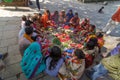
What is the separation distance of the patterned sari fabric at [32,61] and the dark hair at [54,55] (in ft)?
0.97

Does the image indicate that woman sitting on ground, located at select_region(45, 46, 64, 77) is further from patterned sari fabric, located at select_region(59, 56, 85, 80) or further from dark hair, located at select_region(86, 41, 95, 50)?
dark hair, located at select_region(86, 41, 95, 50)

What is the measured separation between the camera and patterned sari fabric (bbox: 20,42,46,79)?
466 centimetres

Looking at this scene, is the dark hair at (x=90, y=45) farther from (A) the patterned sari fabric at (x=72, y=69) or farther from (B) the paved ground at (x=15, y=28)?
(B) the paved ground at (x=15, y=28)

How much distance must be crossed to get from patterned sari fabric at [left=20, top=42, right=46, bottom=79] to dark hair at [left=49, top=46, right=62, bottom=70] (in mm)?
296

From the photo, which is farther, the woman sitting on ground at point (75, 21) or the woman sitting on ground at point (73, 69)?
the woman sitting on ground at point (75, 21)

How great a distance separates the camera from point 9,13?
11.0 m

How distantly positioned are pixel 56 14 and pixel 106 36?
8.87ft

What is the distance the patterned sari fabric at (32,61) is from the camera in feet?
15.3

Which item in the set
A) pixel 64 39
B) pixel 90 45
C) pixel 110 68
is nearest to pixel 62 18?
pixel 64 39

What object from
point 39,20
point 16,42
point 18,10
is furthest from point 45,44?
point 18,10

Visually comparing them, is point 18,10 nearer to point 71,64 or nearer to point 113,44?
point 113,44

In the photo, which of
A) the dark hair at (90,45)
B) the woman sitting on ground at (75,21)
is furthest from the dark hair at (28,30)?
the woman sitting on ground at (75,21)

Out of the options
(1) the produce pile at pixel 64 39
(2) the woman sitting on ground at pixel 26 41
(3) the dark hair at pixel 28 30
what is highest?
(3) the dark hair at pixel 28 30

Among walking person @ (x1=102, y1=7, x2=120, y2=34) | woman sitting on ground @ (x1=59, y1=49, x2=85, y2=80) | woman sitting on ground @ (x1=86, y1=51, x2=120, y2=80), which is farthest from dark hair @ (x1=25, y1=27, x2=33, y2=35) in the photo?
walking person @ (x1=102, y1=7, x2=120, y2=34)
